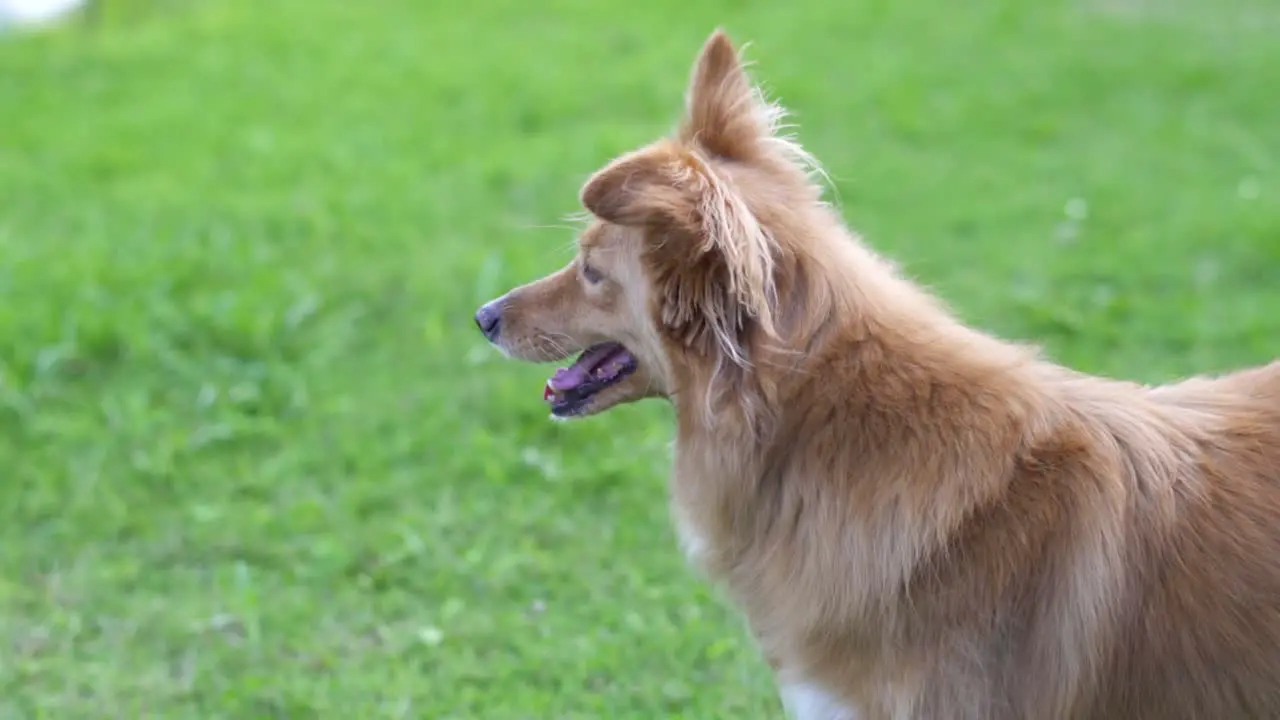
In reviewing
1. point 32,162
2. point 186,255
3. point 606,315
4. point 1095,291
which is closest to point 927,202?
point 1095,291

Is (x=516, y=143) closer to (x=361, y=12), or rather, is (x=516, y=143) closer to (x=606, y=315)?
(x=361, y=12)

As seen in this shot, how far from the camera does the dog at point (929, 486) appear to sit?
2.75 meters

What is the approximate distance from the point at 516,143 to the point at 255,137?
160 centimetres

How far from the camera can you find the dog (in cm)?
275

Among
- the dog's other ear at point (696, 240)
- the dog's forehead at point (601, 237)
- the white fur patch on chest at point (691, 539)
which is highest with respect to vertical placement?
the dog's other ear at point (696, 240)

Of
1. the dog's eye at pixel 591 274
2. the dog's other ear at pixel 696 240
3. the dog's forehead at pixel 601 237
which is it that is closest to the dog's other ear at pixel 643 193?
the dog's other ear at pixel 696 240

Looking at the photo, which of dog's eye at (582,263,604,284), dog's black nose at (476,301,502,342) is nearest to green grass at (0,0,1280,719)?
dog's black nose at (476,301,502,342)

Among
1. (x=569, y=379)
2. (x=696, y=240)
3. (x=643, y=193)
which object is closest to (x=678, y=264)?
(x=696, y=240)

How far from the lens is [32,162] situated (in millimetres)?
8086

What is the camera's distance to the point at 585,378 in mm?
3396

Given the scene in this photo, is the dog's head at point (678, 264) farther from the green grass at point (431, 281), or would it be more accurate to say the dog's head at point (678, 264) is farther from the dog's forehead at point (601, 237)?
the green grass at point (431, 281)

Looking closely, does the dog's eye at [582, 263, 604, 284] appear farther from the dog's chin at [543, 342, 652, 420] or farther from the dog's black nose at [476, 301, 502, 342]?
the dog's black nose at [476, 301, 502, 342]

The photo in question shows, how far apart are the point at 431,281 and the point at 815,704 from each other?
13.5 ft

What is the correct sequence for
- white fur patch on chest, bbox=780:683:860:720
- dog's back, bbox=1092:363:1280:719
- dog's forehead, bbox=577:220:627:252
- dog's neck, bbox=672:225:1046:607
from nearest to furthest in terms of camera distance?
dog's back, bbox=1092:363:1280:719
dog's neck, bbox=672:225:1046:607
white fur patch on chest, bbox=780:683:860:720
dog's forehead, bbox=577:220:627:252
